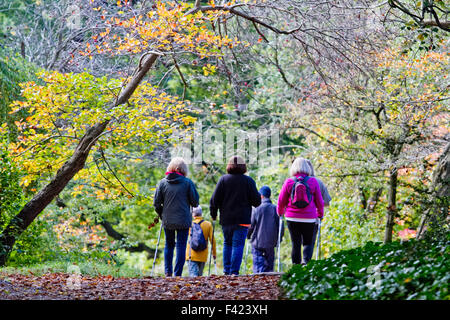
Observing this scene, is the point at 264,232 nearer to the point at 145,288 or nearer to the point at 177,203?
the point at 177,203

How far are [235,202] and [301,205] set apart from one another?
89 cm

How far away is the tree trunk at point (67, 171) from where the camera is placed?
9336 mm

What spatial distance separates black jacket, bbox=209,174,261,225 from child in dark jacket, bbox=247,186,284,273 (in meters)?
1.15

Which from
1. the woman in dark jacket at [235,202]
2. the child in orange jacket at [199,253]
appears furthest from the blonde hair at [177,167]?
the child in orange jacket at [199,253]

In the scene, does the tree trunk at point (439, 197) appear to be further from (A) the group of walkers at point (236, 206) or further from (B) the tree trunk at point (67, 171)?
(B) the tree trunk at point (67, 171)

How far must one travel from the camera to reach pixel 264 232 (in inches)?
352

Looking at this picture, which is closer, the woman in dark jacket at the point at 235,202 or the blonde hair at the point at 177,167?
the woman in dark jacket at the point at 235,202

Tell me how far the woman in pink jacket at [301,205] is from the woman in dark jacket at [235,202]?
43cm

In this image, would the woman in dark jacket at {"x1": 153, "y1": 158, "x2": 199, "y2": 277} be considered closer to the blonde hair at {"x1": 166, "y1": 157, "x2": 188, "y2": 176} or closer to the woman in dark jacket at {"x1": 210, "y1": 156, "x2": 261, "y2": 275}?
the blonde hair at {"x1": 166, "y1": 157, "x2": 188, "y2": 176}

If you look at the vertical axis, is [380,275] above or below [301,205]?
below

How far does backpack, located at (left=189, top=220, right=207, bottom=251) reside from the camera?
29.5ft

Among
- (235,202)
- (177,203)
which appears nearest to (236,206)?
(235,202)

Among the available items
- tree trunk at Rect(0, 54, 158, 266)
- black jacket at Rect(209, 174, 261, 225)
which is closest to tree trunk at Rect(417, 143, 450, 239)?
black jacket at Rect(209, 174, 261, 225)
